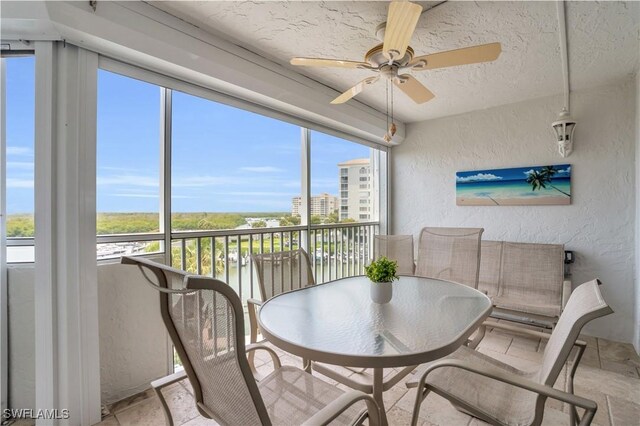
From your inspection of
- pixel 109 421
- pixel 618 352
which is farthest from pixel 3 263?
pixel 618 352

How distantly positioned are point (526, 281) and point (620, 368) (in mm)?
913

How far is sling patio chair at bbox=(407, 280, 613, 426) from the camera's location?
1.11 metres

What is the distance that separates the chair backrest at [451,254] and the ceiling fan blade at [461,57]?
74.9 inches

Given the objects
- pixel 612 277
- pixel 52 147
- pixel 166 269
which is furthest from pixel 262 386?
pixel 612 277

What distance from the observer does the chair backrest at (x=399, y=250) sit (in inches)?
131

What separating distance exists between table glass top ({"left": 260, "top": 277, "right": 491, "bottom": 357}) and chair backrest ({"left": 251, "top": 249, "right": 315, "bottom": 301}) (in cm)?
33

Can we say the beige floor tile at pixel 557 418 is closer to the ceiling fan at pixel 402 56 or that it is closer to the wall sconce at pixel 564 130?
the ceiling fan at pixel 402 56

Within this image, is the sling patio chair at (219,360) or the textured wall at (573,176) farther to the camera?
the textured wall at (573,176)

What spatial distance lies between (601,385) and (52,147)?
160 inches

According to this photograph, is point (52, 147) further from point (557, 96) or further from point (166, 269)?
point (557, 96)

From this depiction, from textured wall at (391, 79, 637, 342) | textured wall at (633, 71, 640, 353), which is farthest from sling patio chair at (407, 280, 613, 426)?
textured wall at (391, 79, 637, 342)

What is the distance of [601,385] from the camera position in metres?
2.20

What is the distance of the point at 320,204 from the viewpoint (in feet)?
12.3

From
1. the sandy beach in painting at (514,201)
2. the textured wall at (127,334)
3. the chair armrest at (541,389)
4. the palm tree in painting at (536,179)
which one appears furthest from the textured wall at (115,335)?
the palm tree in painting at (536,179)
